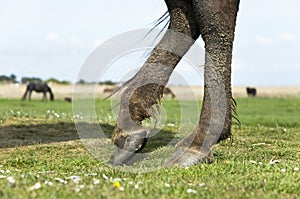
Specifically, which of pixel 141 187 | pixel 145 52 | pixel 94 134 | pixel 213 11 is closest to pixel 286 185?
pixel 141 187

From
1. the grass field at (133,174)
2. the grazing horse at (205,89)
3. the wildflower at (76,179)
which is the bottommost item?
the grass field at (133,174)

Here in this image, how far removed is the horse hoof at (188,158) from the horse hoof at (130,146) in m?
0.38

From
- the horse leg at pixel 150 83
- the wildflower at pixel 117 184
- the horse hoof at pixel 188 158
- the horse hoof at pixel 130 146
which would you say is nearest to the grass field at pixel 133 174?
the wildflower at pixel 117 184

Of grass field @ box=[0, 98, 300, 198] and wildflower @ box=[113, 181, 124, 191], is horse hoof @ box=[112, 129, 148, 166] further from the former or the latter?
wildflower @ box=[113, 181, 124, 191]

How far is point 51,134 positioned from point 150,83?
129 inches

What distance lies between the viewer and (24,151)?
826 centimetres

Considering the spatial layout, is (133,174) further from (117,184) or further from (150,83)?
(150,83)

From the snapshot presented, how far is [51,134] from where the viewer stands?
989 cm

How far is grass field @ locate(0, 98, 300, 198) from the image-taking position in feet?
15.9

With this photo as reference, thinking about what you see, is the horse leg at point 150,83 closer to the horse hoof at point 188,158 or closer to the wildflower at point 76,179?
the horse hoof at point 188,158

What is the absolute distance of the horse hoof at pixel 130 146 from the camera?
681 cm

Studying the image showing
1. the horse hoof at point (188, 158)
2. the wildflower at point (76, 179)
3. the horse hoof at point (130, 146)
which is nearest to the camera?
the wildflower at point (76, 179)

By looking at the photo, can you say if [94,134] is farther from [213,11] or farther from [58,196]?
[58,196]

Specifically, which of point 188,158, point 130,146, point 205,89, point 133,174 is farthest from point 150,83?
point 133,174
